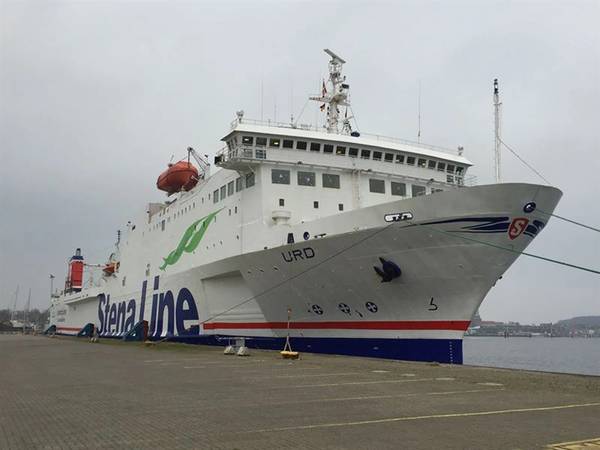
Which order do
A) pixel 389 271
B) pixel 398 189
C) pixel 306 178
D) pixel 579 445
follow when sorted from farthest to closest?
pixel 398 189, pixel 306 178, pixel 389 271, pixel 579 445

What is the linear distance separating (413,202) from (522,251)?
10.8ft

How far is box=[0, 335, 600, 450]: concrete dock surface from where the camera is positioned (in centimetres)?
571

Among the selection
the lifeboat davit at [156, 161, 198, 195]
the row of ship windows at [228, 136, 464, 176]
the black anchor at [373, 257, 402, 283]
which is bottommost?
the black anchor at [373, 257, 402, 283]

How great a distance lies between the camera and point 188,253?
24281 millimetres

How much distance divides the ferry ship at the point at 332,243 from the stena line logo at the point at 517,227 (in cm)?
3

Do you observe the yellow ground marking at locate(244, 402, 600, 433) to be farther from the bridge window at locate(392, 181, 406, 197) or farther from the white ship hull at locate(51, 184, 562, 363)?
the bridge window at locate(392, 181, 406, 197)

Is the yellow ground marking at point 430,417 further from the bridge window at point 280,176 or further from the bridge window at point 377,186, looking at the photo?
the bridge window at point 280,176

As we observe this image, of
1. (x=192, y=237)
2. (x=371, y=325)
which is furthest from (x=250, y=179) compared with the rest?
(x=371, y=325)

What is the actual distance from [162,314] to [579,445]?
2262cm

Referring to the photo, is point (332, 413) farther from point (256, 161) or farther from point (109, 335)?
point (109, 335)

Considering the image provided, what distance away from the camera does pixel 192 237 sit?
78.9 ft

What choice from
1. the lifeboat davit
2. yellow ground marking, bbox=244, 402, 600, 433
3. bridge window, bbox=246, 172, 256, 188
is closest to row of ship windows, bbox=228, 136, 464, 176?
bridge window, bbox=246, 172, 256, 188

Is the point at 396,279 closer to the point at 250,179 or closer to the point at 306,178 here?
the point at 306,178

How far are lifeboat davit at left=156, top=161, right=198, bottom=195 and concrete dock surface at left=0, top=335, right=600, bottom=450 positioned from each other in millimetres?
17106
